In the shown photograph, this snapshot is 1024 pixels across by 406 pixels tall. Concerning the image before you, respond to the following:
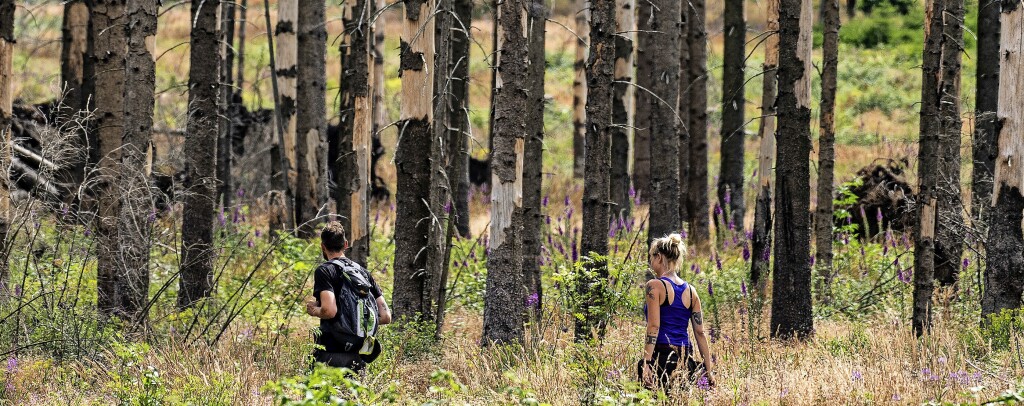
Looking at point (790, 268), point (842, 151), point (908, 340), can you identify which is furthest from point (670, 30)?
point (842, 151)

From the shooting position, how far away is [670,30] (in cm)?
1246

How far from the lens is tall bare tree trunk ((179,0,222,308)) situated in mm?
9859

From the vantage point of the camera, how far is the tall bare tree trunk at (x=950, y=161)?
10.1m

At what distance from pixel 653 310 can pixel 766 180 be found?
20.0 ft

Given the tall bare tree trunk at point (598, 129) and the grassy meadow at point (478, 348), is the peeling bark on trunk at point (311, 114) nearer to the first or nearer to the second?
the grassy meadow at point (478, 348)

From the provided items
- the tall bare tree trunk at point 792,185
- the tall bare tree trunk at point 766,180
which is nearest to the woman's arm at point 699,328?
the tall bare tree trunk at point 792,185

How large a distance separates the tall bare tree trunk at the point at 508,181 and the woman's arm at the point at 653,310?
2.07 m

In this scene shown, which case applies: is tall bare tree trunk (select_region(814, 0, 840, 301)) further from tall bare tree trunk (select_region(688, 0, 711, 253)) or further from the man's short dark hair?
the man's short dark hair

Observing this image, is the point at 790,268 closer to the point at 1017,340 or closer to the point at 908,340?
the point at 908,340

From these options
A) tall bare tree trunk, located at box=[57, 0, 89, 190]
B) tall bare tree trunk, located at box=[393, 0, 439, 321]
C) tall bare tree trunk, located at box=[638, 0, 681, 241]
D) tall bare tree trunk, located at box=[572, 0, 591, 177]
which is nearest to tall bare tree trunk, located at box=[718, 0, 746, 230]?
tall bare tree trunk, located at box=[638, 0, 681, 241]

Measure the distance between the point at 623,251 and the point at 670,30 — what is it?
2.80m

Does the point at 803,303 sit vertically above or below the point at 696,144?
below

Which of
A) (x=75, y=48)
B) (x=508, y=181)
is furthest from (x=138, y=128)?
(x=75, y=48)

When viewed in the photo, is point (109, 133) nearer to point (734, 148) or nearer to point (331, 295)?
point (331, 295)
